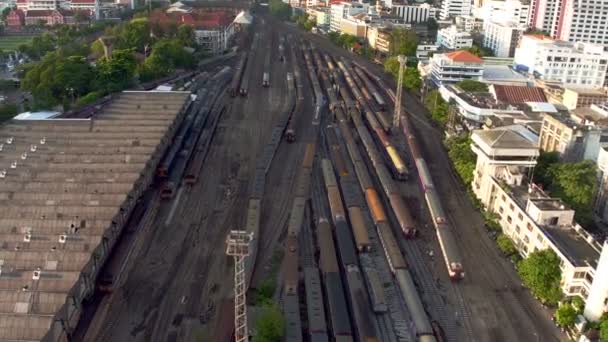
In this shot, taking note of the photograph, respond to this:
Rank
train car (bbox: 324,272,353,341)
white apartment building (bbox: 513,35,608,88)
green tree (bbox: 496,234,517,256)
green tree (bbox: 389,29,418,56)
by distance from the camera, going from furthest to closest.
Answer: green tree (bbox: 389,29,418,56) → white apartment building (bbox: 513,35,608,88) → green tree (bbox: 496,234,517,256) → train car (bbox: 324,272,353,341)

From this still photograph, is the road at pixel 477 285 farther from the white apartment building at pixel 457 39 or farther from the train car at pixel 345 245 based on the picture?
the white apartment building at pixel 457 39

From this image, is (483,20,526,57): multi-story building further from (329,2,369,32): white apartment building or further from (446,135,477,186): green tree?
(446,135,477,186): green tree

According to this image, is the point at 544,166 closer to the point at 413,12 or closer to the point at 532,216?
the point at 532,216

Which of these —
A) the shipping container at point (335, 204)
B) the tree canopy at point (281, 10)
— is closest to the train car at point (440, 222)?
the shipping container at point (335, 204)

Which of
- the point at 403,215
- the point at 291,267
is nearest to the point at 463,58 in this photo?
the point at 403,215

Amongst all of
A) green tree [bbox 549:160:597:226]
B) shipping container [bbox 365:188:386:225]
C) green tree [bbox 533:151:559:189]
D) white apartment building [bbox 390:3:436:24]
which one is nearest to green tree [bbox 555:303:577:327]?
green tree [bbox 549:160:597:226]
